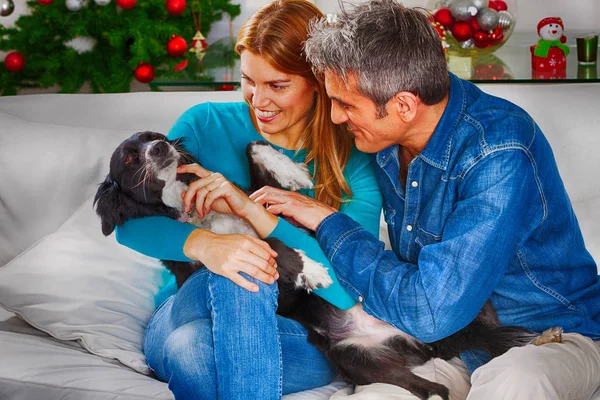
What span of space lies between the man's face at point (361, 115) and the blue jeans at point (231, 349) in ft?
1.15

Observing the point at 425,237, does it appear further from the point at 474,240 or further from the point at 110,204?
the point at 110,204

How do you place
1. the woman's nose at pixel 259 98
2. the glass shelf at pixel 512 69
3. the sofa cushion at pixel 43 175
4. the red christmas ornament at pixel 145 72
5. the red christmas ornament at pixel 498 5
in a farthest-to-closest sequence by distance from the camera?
the red christmas ornament at pixel 145 72 < the red christmas ornament at pixel 498 5 < the glass shelf at pixel 512 69 < the sofa cushion at pixel 43 175 < the woman's nose at pixel 259 98

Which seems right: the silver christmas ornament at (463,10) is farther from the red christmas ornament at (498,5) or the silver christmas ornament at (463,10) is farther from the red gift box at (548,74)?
the red gift box at (548,74)

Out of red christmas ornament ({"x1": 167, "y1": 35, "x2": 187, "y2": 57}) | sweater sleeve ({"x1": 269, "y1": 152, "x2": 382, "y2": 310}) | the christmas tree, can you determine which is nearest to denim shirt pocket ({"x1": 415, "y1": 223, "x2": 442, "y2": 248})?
sweater sleeve ({"x1": 269, "y1": 152, "x2": 382, "y2": 310})

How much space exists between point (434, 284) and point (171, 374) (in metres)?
0.54

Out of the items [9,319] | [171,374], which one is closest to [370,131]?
[171,374]

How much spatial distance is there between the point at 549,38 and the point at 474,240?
1.54 meters

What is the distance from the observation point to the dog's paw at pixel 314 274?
59.2 inches

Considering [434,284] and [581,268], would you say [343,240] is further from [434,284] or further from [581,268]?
[581,268]

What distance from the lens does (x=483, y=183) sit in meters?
1.37

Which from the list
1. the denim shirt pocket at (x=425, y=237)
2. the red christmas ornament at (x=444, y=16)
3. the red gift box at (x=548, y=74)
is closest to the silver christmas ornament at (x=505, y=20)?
the red christmas ornament at (x=444, y=16)

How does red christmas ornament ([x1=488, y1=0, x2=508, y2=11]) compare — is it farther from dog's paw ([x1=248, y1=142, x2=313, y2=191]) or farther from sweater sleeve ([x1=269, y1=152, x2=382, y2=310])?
dog's paw ([x1=248, y1=142, x2=313, y2=191])

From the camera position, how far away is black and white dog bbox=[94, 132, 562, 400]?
4.93 feet

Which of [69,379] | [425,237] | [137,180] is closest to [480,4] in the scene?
[425,237]
